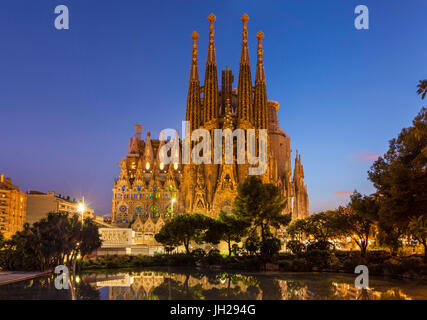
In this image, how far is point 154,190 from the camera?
84.8 m

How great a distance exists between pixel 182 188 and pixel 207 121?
1487cm

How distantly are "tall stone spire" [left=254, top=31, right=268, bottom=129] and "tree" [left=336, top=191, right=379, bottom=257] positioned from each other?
155ft

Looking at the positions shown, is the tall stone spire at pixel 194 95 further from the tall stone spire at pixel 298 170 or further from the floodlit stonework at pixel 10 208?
the floodlit stonework at pixel 10 208

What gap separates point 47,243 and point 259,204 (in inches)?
736

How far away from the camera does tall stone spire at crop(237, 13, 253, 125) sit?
82.7m

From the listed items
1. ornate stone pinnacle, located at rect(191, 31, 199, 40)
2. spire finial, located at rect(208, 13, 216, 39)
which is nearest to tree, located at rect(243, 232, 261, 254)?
spire finial, located at rect(208, 13, 216, 39)

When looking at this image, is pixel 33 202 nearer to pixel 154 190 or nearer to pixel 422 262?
pixel 154 190

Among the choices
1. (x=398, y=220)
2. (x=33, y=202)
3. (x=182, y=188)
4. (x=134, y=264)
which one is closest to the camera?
(x=398, y=220)

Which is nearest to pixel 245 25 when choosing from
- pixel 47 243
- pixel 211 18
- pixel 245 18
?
pixel 245 18

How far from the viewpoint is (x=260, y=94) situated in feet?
280

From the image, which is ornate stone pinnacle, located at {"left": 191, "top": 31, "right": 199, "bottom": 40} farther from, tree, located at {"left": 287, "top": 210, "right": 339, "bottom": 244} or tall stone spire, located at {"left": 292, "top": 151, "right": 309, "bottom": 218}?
tree, located at {"left": 287, "top": 210, "right": 339, "bottom": 244}

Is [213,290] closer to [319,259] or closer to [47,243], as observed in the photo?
[47,243]

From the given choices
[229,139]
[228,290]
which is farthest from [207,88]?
[228,290]
